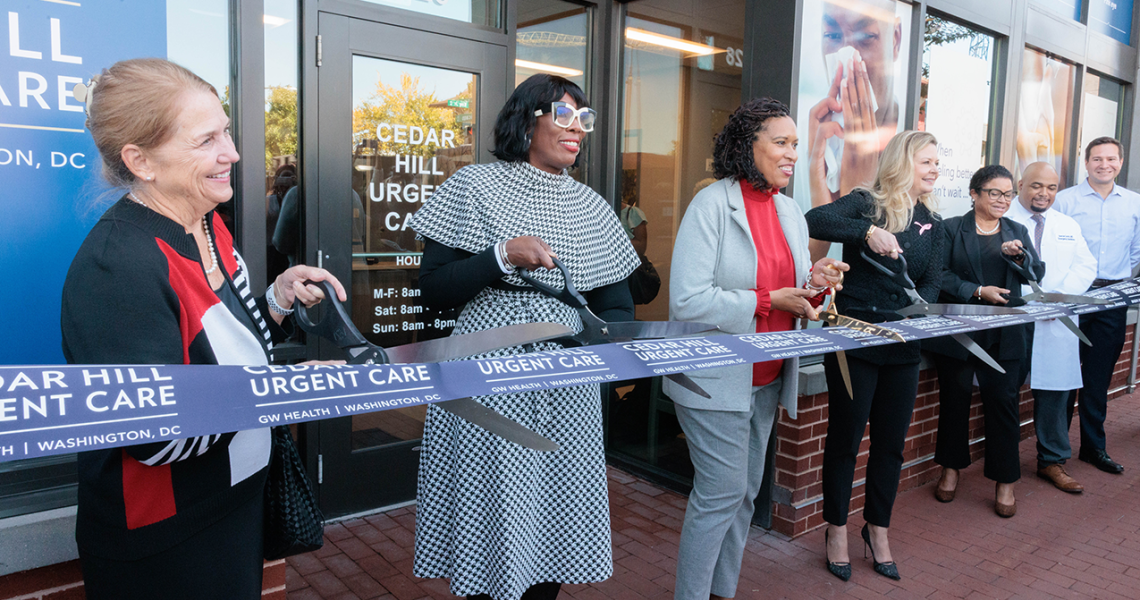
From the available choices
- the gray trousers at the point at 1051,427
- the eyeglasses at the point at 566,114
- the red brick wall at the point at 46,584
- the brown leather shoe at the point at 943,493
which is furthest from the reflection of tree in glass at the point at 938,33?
the red brick wall at the point at 46,584

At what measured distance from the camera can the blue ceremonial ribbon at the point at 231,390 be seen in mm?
1155

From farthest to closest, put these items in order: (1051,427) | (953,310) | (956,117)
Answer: (956,117), (1051,427), (953,310)

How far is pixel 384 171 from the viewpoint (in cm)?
401

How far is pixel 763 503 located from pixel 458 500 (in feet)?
7.90

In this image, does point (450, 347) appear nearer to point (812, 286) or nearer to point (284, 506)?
point (284, 506)

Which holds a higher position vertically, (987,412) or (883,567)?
(987,412)

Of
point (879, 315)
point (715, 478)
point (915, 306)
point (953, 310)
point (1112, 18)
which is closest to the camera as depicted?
point (715, 478)

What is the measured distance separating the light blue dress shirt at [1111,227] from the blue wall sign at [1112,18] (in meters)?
2.39

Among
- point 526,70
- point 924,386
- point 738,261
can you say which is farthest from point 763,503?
point 526,70

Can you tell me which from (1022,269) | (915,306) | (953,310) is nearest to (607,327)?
(915,306)

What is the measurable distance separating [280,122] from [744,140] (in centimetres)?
220

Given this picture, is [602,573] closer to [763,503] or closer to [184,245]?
[184,245]

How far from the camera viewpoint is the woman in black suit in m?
4.35

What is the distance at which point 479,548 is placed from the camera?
229 cm
